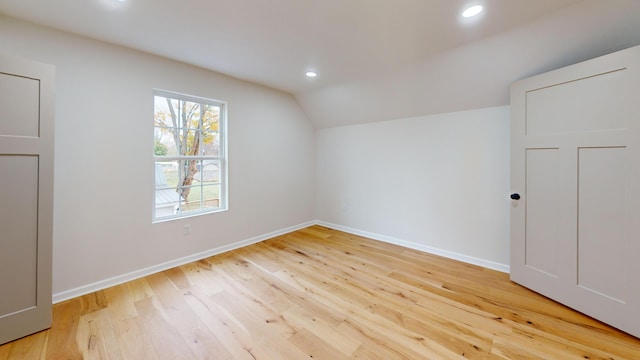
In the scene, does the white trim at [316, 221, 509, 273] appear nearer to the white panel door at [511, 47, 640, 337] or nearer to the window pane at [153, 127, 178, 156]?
the white panel door at [511, 47, 640, 337]

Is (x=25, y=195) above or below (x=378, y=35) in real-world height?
below

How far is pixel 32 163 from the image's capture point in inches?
68.9

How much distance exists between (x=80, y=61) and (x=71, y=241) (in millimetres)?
1637

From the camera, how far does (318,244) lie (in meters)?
3.62

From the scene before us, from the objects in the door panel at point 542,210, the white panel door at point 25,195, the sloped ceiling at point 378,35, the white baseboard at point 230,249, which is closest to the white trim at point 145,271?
the white baseboard at point 230,249

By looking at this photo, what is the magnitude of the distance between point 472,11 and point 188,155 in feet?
10.4

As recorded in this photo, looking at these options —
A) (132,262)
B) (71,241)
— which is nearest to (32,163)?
(71,241)

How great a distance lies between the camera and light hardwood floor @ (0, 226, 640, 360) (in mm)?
1596

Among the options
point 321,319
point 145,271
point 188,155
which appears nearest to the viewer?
point 321,319

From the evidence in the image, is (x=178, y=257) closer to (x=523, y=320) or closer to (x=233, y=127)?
(x=233, y=127)

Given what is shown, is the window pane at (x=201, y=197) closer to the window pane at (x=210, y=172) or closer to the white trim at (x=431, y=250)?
the window pane at (x=210, y=172)

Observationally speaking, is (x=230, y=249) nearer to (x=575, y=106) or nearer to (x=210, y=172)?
(x=210, y=172)

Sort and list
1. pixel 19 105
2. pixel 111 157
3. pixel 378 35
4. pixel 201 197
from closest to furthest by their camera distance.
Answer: pixel 19 105, pixel 378 35, pixel 111 157, pixel 201 197

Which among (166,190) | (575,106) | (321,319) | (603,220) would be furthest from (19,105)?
(603,220)
